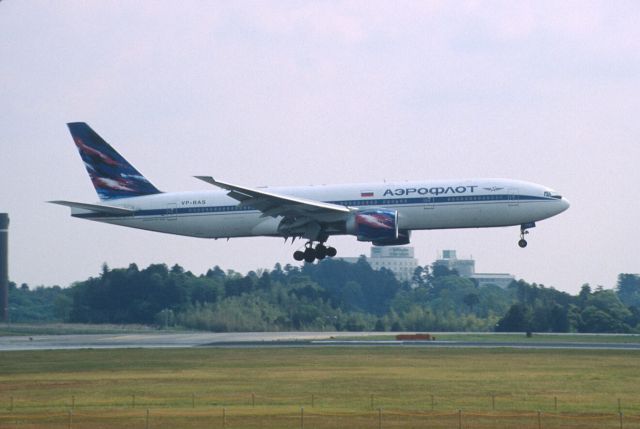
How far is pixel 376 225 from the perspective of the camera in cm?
6606

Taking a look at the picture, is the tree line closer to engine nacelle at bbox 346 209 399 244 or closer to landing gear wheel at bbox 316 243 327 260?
landing gear wheel at bbox 316 243 327 260

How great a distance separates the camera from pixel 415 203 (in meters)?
66.8

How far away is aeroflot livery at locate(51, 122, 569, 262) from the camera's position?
217 feet

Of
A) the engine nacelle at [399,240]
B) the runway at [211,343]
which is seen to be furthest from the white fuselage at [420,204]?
the runway at [211,343]

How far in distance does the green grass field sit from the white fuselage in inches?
304

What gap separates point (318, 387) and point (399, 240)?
2083 cm

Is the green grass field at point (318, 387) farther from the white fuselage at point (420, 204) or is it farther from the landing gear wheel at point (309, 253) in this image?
the white fuselage at point (420, 204)

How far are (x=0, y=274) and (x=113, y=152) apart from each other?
5057cm

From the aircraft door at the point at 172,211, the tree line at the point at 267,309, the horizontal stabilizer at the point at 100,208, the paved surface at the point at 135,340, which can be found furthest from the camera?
the tree line at the point at 267,309

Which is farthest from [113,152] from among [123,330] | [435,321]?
[435,321]

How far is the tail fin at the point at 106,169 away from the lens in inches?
2928

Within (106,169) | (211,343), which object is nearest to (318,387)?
(211,343)

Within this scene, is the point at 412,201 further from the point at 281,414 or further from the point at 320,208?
the point at 281,414

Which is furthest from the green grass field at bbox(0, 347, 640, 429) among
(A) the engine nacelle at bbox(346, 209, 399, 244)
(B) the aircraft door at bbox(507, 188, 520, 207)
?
(B) the aircraft door at bbox(507, 188, 520, 207)
